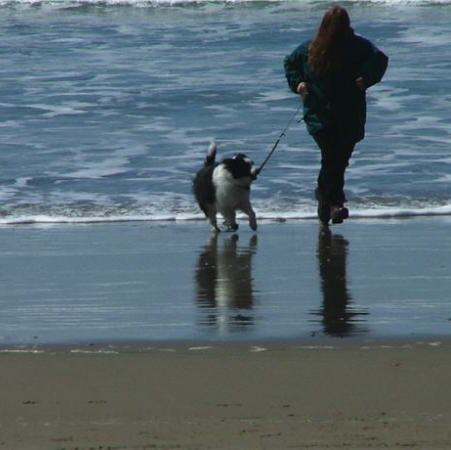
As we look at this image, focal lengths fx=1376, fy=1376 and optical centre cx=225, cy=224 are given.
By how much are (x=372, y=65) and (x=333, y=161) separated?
694 mm

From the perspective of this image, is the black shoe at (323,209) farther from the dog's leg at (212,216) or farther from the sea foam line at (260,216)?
the dog's leg at (212,216)

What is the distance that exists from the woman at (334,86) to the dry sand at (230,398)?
3.40m

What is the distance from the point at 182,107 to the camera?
1372 centimetres

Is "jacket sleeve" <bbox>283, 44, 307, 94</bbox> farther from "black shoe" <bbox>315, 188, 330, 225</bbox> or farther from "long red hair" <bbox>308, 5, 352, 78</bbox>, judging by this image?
"black shoe" <bbox>315, 188, 330, 225</bbox>

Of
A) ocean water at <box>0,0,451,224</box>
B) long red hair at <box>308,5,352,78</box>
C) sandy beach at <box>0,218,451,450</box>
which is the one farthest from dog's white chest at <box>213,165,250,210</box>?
long red hair at <box>308,5,352,78</box>

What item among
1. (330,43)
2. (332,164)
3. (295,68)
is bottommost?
(332,164)

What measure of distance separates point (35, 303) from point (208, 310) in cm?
79

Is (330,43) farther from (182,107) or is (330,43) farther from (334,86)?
(182,107)

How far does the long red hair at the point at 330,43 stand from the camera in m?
7.96

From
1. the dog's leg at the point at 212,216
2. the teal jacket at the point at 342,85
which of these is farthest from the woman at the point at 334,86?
the dog's leg at the point at 212,216

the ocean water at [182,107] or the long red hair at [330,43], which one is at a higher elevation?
the long red hair at [330,43]

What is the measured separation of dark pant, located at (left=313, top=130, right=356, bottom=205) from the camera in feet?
27.4

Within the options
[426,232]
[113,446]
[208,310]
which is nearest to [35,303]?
[208,310]

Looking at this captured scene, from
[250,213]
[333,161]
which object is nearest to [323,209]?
[333,161]
